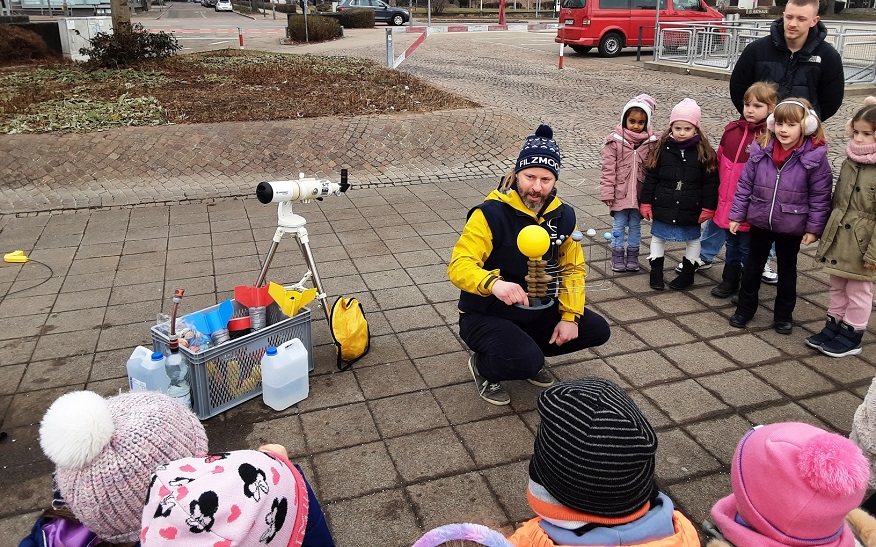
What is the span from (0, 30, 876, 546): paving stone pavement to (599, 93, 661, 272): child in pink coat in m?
0.59

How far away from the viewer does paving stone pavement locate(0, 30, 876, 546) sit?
3.26 meters

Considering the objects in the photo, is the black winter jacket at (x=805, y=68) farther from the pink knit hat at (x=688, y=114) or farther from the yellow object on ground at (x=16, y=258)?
the yellow object on ground at (x=16, y=258)

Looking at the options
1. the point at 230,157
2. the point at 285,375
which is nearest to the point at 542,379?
the point at 285,375

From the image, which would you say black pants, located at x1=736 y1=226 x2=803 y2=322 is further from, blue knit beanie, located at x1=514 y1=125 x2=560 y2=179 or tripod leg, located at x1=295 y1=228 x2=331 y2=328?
tripod leg, located at x1=295 y1=228 x2=331 y2=328

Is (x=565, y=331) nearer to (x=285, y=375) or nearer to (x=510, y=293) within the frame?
(x=510, y=293)

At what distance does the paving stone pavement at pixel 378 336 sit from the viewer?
3.26m

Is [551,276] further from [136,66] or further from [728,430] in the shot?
[136,66]

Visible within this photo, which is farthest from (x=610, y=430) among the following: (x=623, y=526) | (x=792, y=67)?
(x=792, y=67)

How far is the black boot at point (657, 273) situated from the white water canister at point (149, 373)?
3683 millimetres

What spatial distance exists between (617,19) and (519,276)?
1815 cm

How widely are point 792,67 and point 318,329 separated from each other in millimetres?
3938

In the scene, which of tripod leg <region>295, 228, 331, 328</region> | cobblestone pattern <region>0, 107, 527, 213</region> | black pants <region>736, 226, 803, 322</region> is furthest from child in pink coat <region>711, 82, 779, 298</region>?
cobblestone pattern <region>0, 107, 527, 213</region>

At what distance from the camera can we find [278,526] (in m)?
1.76

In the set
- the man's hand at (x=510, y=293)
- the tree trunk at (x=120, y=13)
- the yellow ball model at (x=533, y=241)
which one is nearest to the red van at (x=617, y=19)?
the tree trunk at (x=120, y=13)
